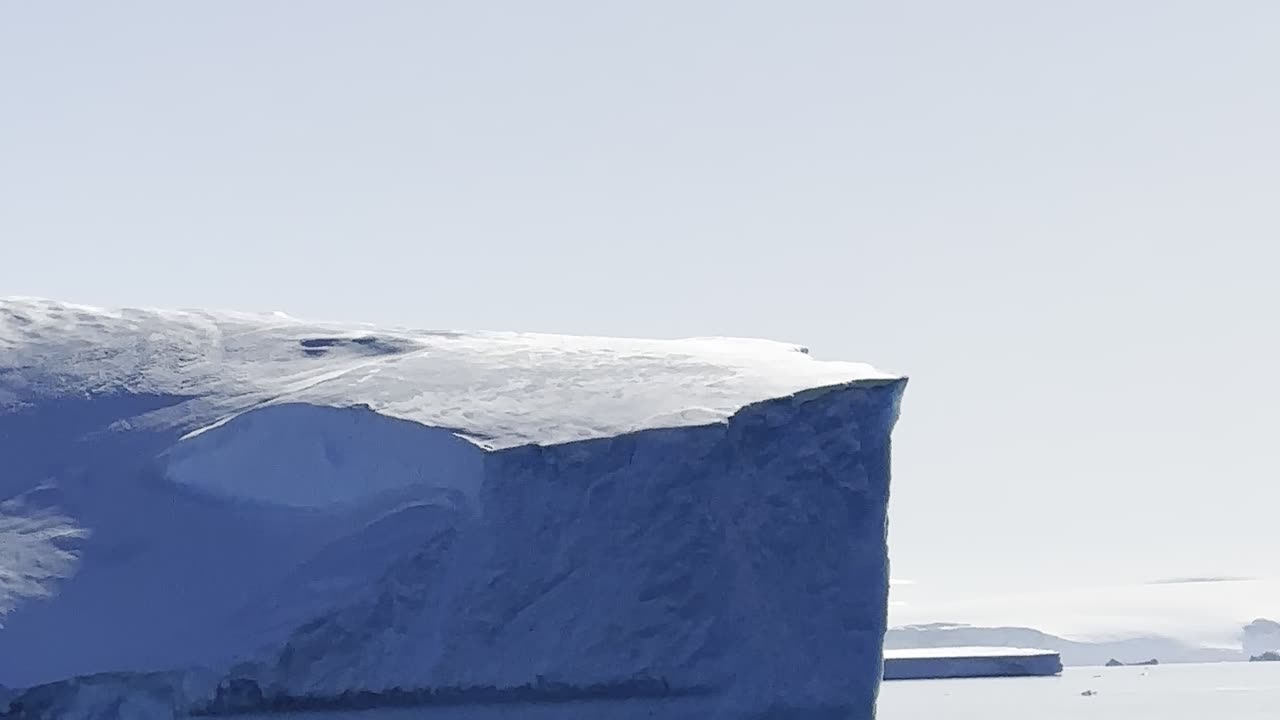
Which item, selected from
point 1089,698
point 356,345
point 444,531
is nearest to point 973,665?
point 1089,698

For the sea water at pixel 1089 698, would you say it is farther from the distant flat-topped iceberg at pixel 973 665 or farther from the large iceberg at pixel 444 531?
the large iceberg at pixel 444 531

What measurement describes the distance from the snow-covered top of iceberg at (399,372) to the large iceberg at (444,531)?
0.04 m

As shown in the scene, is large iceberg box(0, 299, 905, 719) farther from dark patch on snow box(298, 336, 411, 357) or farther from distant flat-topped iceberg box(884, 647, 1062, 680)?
distant flat-topped iceberg box(884, 647, 1062, 680)

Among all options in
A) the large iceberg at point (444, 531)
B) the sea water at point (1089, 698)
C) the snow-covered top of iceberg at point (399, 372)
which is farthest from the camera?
the sea water at point (1089, 698)

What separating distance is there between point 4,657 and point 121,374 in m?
2.68

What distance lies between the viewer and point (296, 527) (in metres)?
11.6

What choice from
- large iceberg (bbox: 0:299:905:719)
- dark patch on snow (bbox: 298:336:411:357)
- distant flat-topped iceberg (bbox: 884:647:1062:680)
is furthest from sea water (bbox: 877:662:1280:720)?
dark patch on snow (bbox: 298:336:411:357)

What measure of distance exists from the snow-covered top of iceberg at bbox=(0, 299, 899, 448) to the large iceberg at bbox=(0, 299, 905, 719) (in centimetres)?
4

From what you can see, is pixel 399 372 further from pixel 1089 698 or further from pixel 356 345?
pixel 1089 698

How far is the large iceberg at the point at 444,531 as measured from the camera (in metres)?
11.2

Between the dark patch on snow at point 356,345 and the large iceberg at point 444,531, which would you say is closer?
the large iceberg at point 444,531

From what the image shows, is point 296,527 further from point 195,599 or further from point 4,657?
point 4,657

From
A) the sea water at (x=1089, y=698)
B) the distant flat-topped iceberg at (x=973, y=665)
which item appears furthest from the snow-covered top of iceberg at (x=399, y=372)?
the distant flat-topped iceberg at (x=973, y=665)

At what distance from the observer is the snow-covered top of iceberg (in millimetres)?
11914
